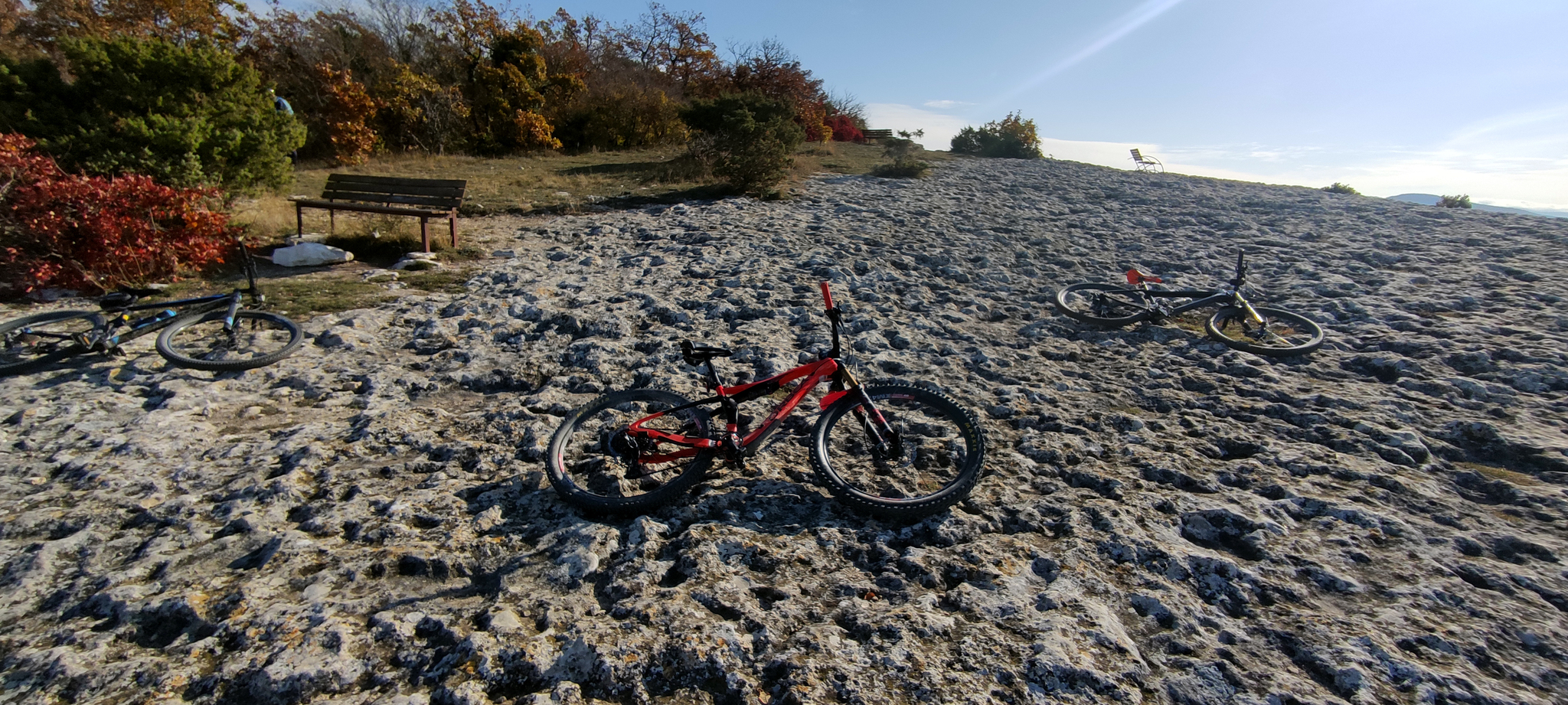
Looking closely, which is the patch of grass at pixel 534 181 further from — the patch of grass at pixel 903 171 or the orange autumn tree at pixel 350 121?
the patch of grass at pixel 903 171

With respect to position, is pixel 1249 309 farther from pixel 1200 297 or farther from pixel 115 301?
pixel 115 301

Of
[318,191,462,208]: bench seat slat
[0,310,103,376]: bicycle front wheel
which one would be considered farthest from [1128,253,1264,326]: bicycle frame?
[0,310,103,376]: bicycle front wheel

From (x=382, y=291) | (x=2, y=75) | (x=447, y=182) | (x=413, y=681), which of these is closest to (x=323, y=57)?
(x=2, y=75)

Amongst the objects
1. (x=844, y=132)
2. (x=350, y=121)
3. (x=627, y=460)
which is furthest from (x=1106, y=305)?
(x=844, y=132)

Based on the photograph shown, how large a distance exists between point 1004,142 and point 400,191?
78.7 feet

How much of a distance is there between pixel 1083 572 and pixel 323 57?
29.6 metres

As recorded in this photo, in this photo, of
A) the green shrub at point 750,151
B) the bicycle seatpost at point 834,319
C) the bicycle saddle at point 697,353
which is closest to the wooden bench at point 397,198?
the green shrub at point 750,151

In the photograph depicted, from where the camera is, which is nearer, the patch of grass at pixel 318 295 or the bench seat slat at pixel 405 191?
the patch of grass at pixel 318 295

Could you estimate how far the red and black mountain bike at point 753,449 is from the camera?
11.3ft

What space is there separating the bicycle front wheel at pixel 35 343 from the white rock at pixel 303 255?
10.0 feet

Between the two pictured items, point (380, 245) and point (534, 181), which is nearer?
point (380, 245)

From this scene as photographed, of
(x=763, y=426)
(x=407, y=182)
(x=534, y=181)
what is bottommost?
(x=763, y=426)

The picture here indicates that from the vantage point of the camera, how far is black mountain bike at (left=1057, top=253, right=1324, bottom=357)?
6.00m

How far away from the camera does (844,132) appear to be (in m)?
31.4
